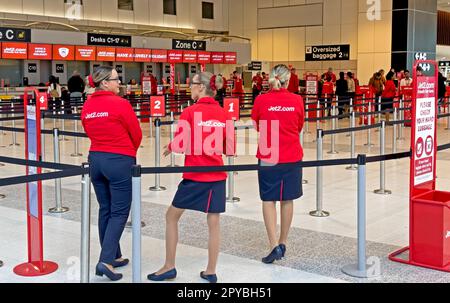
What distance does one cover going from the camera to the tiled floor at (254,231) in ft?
17.4

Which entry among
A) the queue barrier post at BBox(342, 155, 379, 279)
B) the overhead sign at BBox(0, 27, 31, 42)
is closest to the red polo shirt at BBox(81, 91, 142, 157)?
the queue barrier post at BBox(342, 155, 379, 279)

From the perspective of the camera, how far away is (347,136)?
682 inches

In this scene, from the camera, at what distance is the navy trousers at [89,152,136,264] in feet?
16.3

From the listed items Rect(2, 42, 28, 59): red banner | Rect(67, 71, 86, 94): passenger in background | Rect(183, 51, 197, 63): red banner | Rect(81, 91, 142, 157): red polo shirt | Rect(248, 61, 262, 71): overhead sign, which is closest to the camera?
Rect(81, 91, 142, 157): red polo shirt

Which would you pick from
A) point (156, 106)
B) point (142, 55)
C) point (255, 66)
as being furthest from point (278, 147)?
point (255, 66)

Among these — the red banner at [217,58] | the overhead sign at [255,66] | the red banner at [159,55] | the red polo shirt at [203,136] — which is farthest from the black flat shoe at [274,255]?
the overhead sign at [255,66]

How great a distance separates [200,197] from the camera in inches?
193

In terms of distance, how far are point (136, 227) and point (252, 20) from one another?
34163mm

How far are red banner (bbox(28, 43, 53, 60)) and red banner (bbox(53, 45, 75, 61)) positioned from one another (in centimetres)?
25

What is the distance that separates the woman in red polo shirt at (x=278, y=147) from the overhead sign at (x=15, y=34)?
812 inches

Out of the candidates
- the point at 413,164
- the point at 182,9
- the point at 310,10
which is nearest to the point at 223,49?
the point at 182,9

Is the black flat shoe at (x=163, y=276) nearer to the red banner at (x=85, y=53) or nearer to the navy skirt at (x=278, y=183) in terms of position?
the navy skirt at (x=278, y=183)

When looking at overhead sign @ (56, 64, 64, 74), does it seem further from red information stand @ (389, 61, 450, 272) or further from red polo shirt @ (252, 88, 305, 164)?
red information stand @ (389, 61, 450, 272)
